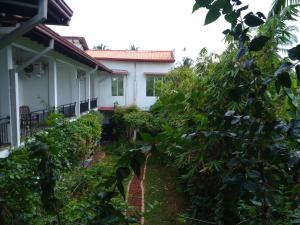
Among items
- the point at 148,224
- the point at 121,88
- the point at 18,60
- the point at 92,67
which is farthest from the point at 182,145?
the point at 121,88

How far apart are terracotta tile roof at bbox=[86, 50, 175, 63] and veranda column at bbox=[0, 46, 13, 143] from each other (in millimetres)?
14183

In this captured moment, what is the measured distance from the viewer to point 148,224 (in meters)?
6.27

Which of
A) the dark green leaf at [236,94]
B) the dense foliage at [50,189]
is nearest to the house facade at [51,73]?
the dense foliage at [50,189]

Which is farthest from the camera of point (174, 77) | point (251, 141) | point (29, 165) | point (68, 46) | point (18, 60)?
point (174, 77)

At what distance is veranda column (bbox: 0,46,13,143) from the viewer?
597cm

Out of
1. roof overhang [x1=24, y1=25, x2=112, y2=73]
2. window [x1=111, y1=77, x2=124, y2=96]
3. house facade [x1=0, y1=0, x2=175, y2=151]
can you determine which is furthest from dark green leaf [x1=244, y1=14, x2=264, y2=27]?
window [x1=111, y1=77, x2=124, y2=96]

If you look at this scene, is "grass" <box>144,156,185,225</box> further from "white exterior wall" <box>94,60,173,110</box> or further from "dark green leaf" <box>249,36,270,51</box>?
"white exterior wall" <box>94,60,173,110</box>

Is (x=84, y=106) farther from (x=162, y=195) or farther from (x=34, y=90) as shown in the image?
(x=162, y=195)

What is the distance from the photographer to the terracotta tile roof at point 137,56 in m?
19.9

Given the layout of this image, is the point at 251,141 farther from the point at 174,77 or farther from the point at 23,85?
the point at 23,85

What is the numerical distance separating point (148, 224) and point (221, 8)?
19.4 feet

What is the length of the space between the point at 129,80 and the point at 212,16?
1948cm

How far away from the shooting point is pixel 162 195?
27.7 ft

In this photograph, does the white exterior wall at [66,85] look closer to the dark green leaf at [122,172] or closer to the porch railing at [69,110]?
the porch railing at [69,110]
